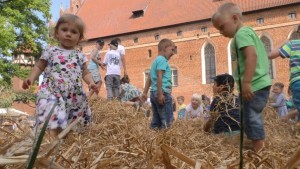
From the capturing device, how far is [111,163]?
1142mm

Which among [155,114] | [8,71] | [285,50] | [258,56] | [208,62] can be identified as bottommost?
[155,114]

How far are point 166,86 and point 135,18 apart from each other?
108 feet

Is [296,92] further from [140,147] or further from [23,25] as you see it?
[23,25]

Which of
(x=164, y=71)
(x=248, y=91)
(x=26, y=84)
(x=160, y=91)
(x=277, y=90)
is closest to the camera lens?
(x=248, y=91)

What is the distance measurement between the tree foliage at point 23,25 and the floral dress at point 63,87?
17016mm

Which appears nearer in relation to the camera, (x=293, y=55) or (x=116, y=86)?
(x=293, y=55)

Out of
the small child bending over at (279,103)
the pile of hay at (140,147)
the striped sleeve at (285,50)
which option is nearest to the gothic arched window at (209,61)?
the small child bending over at (279,103)

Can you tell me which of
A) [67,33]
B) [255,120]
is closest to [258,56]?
[255,120]

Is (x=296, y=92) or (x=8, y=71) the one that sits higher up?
(x=8, y=71)

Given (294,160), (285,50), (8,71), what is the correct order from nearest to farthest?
(294,160)
(285,50)
(8,71)

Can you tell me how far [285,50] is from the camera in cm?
371

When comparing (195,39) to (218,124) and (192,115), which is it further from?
(218,124)

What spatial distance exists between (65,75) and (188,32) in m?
30.0

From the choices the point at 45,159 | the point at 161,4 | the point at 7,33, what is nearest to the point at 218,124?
the point at 45,159
